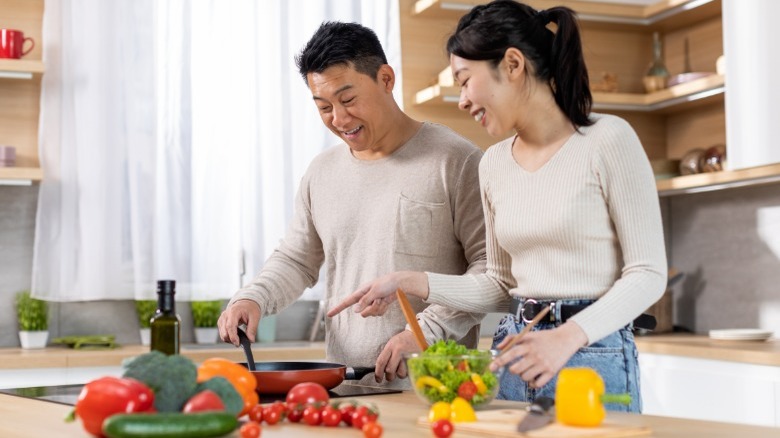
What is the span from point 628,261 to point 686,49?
10.1 feet

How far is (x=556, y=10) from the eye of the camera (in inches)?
83.0

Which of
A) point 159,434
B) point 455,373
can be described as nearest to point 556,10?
point 455,373

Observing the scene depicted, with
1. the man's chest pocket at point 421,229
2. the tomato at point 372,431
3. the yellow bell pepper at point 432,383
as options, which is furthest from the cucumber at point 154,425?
the man's chest pocket at point 421,229

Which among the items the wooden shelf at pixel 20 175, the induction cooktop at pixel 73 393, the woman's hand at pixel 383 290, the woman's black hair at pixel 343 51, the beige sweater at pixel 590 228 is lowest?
the induction cooktop at pixel 73 393

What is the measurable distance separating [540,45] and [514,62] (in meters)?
0.07

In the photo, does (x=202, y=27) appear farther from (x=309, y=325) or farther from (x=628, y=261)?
(x=628, y=261)

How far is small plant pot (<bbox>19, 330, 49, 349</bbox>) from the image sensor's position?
404 centimetres

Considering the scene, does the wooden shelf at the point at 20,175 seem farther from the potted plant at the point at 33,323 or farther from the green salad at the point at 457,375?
the green salad at the point at 457,375

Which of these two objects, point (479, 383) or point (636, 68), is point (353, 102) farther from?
point (636, 68)

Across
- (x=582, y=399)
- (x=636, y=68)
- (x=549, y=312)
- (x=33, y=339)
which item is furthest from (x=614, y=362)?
(x=636, y=68)

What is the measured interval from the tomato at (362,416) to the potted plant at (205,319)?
9.00ft

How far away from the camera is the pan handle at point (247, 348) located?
2170mm

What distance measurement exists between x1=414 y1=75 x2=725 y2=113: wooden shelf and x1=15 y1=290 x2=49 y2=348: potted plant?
170 centimetres

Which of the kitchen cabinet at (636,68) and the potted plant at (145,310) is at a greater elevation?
the kitchen cabinet at (636,68)
